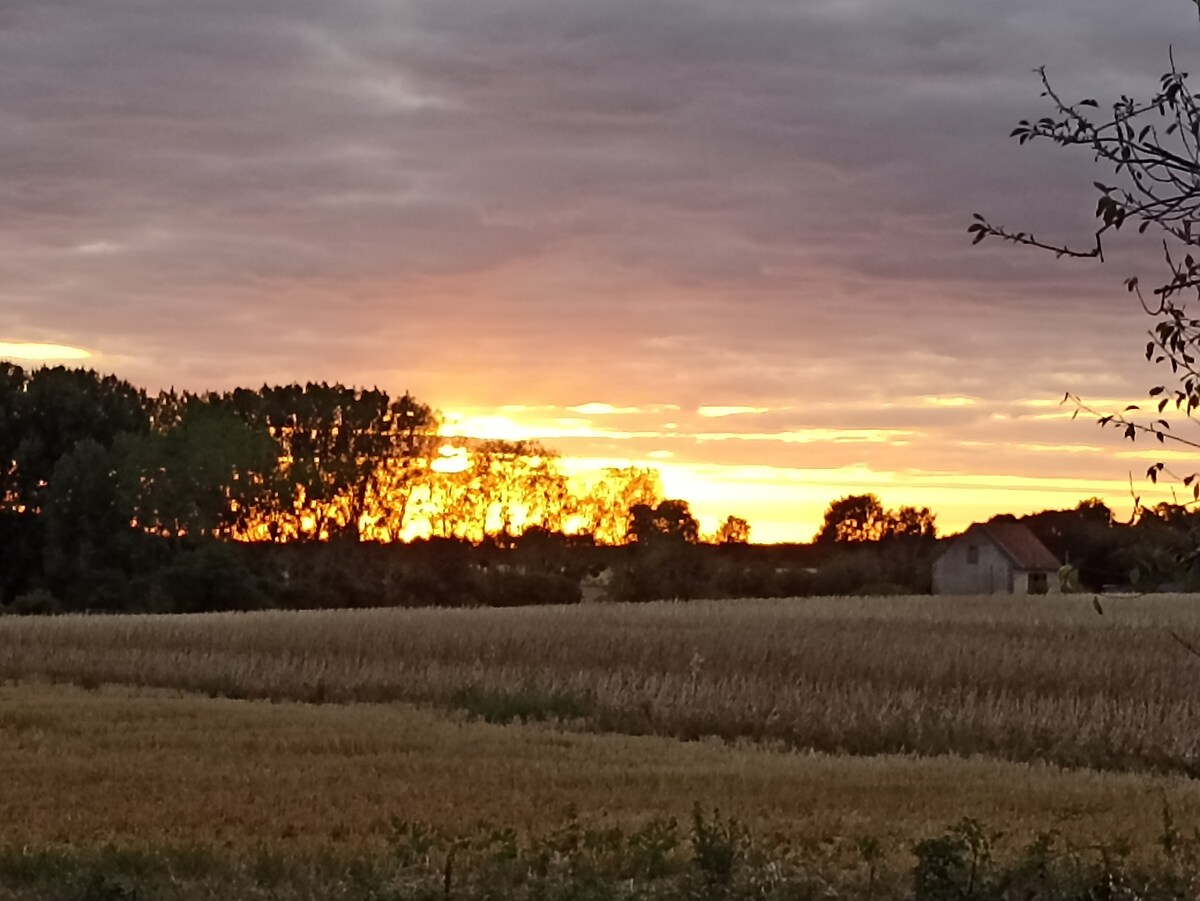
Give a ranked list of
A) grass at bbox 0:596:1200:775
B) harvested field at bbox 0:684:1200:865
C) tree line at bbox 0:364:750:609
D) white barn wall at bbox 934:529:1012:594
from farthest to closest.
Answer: white barn wall at bbox 934:529:1012:594 < tree line at bbox 0:364:750:609 < grass at bbox 0:596:1200:775 < harvested field at bbox 0:684:1200:865

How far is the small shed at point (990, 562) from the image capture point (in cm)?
8325

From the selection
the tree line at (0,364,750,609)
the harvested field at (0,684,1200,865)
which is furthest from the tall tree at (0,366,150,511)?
the harvested field at (0,684,1200,865)

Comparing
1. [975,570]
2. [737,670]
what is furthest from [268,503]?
[737,670]

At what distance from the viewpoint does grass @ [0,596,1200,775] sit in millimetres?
24031

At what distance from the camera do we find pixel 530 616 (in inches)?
1714

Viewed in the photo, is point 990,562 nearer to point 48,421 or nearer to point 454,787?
point 48,421

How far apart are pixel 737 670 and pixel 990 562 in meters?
57.3

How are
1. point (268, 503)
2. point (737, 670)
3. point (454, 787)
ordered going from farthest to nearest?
point (268, 503) → point (737, 670) → point (454, 787)

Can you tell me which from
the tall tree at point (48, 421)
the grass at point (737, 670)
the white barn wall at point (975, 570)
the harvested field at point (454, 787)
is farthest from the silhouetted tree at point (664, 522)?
the harvested field at point (454, 787)

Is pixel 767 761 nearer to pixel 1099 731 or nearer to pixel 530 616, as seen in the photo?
pixel 1099 731

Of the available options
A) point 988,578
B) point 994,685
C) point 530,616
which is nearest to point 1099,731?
point 994,685

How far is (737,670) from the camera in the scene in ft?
99.1

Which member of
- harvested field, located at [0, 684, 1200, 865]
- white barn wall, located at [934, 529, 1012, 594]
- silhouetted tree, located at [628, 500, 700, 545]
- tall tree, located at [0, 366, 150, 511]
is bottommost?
harvested field, located at [0, 684, 1200, 865]

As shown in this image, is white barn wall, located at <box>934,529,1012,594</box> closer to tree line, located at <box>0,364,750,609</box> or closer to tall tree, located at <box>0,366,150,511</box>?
tree line, located at <box>0,364,750,609</box>
